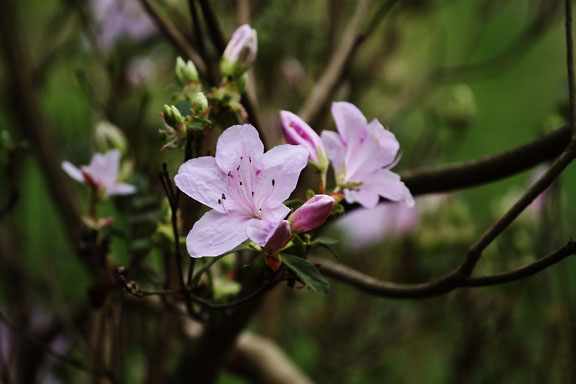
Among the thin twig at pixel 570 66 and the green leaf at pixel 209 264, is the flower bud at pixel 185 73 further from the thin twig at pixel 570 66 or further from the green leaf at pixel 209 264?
the thin twig at pixel 570 66

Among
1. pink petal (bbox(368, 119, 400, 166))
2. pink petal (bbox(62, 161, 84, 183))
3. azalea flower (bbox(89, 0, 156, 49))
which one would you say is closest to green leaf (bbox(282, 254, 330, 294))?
pink petal (bbox(368, 119, 400, 166))

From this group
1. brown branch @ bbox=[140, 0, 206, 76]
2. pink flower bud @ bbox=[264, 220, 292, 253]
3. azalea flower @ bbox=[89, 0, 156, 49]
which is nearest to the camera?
pink flower bud @ bbox=[264, 220, 292, 253]

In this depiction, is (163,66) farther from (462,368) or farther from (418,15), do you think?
(462,368)

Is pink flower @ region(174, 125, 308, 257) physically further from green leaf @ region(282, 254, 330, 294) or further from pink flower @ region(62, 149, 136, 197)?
pink flower @ region(62, 149, 136, 197)

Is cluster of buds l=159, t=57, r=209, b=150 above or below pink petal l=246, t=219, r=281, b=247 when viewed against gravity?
above

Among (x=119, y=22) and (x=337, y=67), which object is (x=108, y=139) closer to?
(x=337, y=67)

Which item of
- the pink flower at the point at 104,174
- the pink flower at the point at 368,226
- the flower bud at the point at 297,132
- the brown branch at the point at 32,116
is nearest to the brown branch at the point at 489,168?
the flower bud at the point at 297,132

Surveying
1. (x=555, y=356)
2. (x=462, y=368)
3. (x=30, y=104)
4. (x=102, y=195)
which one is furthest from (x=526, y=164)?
(x=30, y=104)
